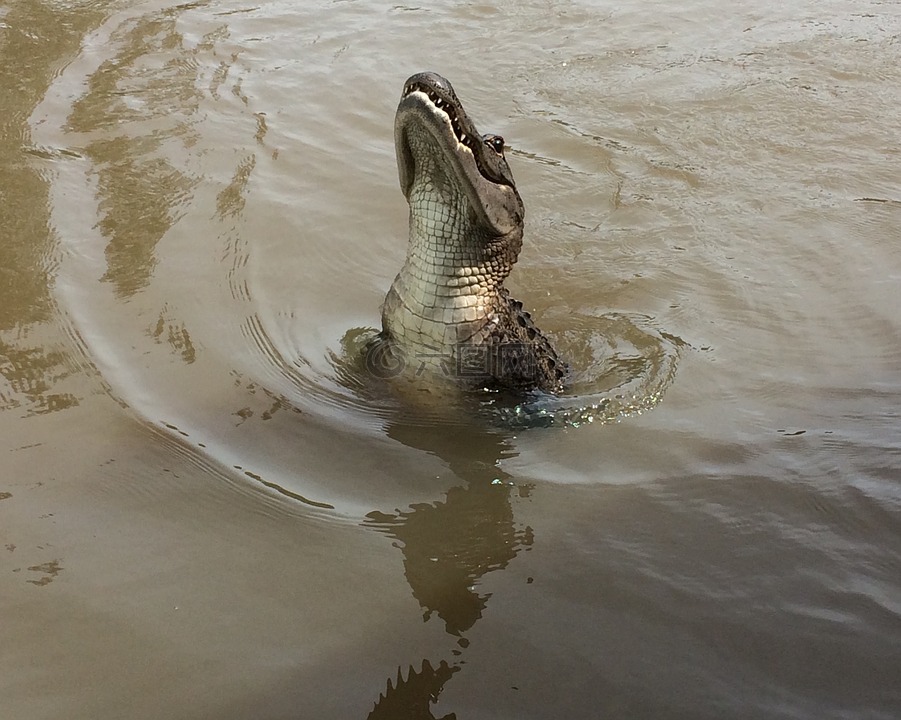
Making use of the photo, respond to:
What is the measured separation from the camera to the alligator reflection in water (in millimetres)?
2320

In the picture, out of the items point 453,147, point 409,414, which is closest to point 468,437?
point 409,414

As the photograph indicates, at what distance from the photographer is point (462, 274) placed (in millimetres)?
3736

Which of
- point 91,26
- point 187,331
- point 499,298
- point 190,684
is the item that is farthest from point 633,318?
point 91,26

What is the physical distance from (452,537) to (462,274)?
124 centimetres

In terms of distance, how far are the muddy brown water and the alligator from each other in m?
0.28

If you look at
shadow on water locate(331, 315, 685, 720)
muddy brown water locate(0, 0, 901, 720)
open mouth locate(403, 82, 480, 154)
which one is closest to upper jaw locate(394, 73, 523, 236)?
open mouth locate(403, 82, 480, 154)

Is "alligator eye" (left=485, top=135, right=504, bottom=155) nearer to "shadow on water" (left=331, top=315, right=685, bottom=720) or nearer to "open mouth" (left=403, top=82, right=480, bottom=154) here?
"open mouth" (left=403, top=82, right=480, bottom=154)

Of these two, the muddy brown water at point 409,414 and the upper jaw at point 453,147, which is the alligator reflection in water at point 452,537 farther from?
the upper jaw at point 453,147

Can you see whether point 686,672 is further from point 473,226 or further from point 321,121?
point 321,121

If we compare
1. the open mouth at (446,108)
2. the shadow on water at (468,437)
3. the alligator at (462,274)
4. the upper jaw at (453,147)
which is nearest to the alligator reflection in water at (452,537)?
the shadow on water at (468,437)

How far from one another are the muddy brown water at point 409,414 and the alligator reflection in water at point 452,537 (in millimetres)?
11

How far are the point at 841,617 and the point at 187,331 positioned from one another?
282 cm

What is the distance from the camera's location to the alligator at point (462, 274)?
360 cm

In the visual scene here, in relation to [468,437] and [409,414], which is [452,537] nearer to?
[468,437]
